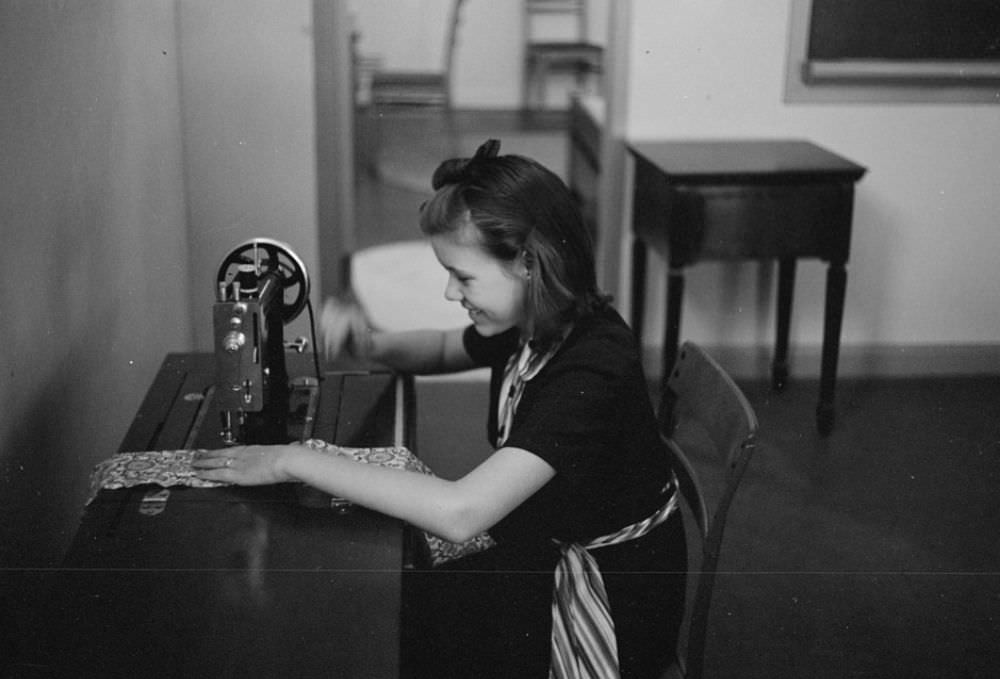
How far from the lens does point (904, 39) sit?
1689mm

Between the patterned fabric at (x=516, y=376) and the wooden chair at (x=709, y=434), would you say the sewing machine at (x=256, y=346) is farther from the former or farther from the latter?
the wooden chair at (x=709, y=434)

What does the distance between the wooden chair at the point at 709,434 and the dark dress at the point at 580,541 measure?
0.14ft

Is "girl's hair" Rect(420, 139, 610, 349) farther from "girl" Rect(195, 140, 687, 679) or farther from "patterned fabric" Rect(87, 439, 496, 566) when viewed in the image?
"patterned fabric" Rect(87, 439, 496, 566)

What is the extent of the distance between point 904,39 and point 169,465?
4.16 feet

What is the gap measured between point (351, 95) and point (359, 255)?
61cm

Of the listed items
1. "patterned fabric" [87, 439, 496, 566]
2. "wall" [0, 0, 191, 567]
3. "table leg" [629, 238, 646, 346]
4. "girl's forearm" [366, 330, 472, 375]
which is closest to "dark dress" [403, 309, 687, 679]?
"patterned fabric" [87, 439, 496, 566]

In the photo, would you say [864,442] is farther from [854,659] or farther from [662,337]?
[662,337]

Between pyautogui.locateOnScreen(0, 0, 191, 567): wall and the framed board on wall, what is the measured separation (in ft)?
3.36

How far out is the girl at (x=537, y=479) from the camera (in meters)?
1.13

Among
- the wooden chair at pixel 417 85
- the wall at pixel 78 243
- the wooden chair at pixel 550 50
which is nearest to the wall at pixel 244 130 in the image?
the wall at pixel 78 243

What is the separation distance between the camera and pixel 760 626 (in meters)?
1.89

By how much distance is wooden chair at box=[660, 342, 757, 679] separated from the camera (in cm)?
116

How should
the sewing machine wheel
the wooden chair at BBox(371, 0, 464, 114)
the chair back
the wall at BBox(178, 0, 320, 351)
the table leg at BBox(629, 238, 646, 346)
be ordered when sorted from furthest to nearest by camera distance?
the chair back, the table leg at BBox(629, 238, 646, 346), the wooden chair at BBox(371, 0, 464, 114), the wall at BBox(178, 0, 320, 351), the sewing machine wheel

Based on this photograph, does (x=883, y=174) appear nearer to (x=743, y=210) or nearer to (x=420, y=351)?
(x=743, y=210)
